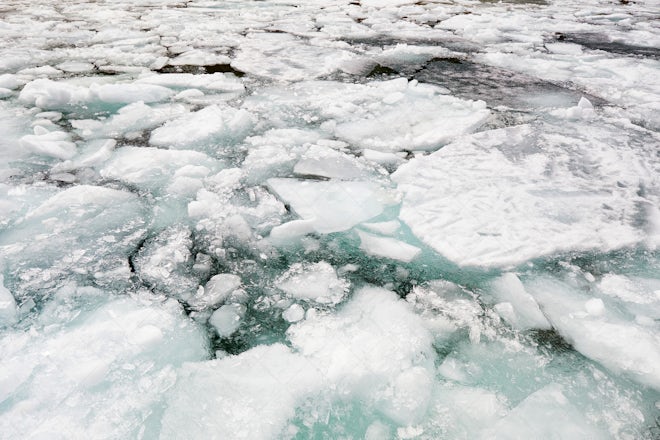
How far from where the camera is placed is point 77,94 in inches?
86.1

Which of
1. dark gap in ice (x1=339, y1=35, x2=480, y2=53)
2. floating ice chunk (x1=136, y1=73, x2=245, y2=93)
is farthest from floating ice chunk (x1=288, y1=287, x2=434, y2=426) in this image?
dark gap in ice (x1=339, y1=35, x2=480, y2=53)

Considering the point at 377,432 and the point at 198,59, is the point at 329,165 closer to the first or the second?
the point at 377,432

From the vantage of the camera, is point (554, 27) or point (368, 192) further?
point (554, 27)

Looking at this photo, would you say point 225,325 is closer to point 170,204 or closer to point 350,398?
point 350,398

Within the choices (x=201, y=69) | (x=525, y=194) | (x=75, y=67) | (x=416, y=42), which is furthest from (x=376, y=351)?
(x=416, y=42)

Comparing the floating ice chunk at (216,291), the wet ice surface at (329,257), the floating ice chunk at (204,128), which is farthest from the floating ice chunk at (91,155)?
the floating ice chunk at (216,291)

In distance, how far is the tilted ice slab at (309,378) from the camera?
80 centimetres

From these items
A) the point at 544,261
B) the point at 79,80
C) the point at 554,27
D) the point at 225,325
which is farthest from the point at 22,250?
the point at 554,27

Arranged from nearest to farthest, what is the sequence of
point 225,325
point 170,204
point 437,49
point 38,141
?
1. point 225,325
2. point 170,204
3. point 38,141
4. point 437,49

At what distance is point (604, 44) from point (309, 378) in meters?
3.73

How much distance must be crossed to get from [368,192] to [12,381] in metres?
1.08

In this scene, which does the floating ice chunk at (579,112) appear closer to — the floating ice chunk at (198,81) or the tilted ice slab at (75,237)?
the floating ice chunk at (198,81)

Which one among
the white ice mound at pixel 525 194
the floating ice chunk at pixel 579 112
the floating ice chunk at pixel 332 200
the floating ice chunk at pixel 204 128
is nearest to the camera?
the white ice mound at pixel 525 194

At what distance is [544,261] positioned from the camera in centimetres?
117
